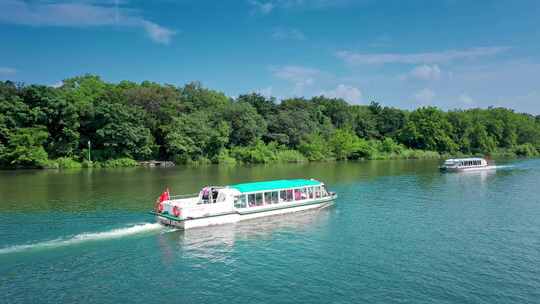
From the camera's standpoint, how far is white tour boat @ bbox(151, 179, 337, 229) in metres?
31.7

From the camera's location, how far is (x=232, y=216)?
34.1m

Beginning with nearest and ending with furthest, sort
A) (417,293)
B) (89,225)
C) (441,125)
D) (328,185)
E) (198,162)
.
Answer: (417,293), (89,225), (328,185), (198,162), (441,125)

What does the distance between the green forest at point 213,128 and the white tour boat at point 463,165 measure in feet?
136

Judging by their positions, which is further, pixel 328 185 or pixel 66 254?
pixel 328 185

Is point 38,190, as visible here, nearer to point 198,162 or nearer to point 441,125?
point 198,162

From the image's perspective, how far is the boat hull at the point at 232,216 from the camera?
31.2 meters

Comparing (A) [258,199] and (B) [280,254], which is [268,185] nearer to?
(A) [258,199]

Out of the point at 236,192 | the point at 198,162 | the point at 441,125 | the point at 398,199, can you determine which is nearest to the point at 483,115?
the point at 441,125

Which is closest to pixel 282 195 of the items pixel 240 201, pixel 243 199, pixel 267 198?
pixel 267 198

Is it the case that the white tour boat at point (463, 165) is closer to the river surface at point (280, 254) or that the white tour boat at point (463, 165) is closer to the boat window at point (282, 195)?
the river surface at point (280, 254)

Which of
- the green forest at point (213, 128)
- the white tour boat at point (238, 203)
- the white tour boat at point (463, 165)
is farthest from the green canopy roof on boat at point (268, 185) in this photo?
the green forest at point (213, 128)

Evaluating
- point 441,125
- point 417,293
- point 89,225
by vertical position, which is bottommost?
point 417,293

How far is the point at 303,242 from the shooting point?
28.4m

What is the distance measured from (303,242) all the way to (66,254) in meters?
15.3
